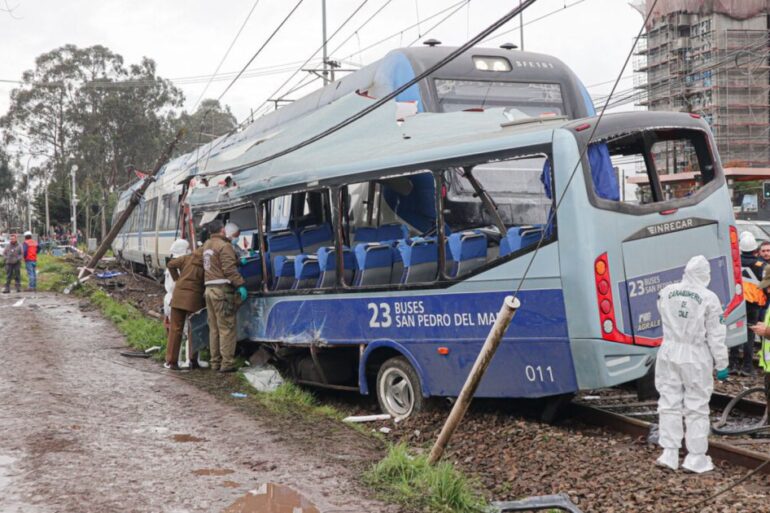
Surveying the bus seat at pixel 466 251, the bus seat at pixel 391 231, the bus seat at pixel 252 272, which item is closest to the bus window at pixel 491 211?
the bus seat at pixel 466 251

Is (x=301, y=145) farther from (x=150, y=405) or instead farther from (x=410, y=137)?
(x=150, y=405)

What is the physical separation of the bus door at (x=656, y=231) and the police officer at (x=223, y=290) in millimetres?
5060

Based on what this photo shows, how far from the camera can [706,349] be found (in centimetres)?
652

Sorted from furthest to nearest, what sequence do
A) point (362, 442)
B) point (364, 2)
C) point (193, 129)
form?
point (193, 129), point (364, 2), point (362, 442)

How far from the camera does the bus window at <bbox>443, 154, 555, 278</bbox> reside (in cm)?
759

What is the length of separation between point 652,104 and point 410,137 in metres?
58.5

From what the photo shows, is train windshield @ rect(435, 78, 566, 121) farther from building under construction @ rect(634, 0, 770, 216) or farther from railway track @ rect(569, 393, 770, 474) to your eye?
building under construction @ rect(634, 0, 770, 216)

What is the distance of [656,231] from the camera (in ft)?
23.1

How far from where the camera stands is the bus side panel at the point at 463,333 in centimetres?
686

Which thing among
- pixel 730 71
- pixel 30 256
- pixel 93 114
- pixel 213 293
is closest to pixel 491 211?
pixel 213 293

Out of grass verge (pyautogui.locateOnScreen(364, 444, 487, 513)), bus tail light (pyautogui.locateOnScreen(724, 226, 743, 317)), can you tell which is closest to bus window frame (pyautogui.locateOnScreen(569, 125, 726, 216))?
bus tail light (pyautogui.locateOnScreen(724, 226, 743, 317))

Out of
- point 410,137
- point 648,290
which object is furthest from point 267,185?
point 648,290

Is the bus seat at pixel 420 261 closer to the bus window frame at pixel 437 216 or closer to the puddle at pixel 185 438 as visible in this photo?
the bus window frame at pixel 437 216

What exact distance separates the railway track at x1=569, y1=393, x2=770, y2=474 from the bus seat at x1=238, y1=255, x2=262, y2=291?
14.5 feet
